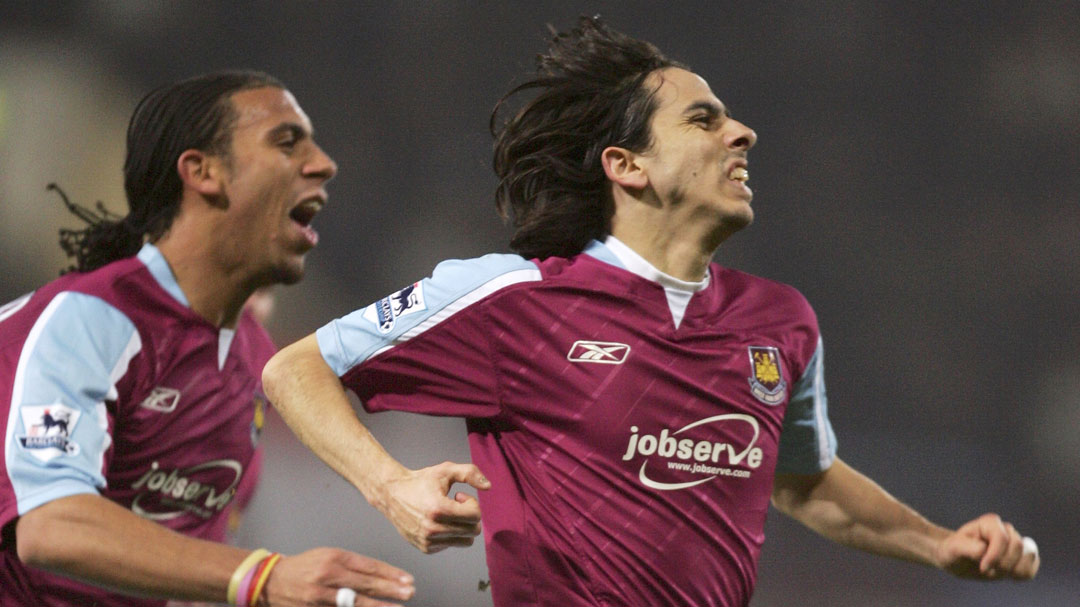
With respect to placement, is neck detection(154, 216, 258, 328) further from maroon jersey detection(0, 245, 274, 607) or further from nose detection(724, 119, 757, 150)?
nose detection(724, 119, 757, 150)

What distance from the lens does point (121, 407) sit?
9.75ft

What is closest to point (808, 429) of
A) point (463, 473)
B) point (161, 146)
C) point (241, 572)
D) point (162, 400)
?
point (463, 473)

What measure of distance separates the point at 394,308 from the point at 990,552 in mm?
1496

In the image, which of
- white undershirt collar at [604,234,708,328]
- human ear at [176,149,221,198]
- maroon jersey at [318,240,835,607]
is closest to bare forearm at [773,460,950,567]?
maroon jersey at [318,240,835,607]

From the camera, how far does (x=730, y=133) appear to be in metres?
2.78

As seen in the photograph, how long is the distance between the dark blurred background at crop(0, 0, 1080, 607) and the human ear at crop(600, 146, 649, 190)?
3.74 m

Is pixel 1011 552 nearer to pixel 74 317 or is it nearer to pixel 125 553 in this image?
pixel 125 553

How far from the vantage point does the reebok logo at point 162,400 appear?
120 inches

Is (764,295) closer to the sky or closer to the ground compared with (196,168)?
closer to the ground

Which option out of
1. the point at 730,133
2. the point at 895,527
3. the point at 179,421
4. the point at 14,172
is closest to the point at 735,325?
the point at 730,133

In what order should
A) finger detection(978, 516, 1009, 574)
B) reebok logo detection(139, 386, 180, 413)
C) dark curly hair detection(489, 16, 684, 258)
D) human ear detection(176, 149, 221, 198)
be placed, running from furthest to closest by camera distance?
human ear detection(176, 149, 221, 198), reebok logo detection(139, 386, 180, 413), dark curly hair detection(489, 16, 684, 258), finger detection(978, 516, 1009, 574)

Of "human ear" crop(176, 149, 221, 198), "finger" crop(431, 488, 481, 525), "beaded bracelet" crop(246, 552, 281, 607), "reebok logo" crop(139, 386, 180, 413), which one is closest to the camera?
"finger" crop(431, 488, 481, 525)

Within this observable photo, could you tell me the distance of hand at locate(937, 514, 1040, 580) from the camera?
2664mm

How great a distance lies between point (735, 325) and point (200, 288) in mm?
1543
